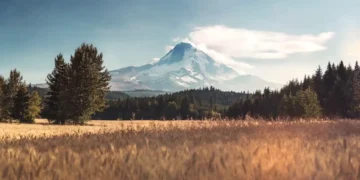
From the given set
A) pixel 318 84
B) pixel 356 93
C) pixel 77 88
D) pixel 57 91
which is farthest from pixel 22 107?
pixel 318 84

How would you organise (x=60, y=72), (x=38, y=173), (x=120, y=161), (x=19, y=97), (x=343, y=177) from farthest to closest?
(x=19, y=97), (x=60, y=72), (x=120, y=161), (x=38, y=173), (x=343, y=177)

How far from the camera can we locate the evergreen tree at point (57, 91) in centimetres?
6488

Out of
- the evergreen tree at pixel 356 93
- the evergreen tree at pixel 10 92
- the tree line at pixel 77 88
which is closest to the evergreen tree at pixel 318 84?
the evergreen tree at pixel 356 93

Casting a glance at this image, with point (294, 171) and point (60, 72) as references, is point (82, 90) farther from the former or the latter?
point (294, 171)

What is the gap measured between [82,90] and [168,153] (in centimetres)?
5949

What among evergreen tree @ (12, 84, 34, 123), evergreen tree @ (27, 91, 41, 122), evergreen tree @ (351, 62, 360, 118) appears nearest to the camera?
evergreen tree @ (27, 91, 41, 122)

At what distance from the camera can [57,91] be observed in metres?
68.3

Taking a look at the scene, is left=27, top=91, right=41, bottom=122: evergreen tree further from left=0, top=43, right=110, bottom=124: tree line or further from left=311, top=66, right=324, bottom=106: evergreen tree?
left=311, top=66, right=324, bottom=106: evergreen tree

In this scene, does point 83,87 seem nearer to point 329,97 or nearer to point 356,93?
point 356,93

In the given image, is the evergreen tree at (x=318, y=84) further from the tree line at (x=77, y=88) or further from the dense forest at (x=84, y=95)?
the tree line at (x=77, y=88)

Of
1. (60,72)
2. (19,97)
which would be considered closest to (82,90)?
(60,72)

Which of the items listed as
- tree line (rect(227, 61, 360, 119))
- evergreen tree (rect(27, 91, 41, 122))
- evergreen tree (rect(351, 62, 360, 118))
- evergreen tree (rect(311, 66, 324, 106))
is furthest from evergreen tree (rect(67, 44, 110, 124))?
evergreen tree (rect(311, 66, 324, 106))

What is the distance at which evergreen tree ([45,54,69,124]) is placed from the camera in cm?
6488

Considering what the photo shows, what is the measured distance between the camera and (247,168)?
3.17 m
